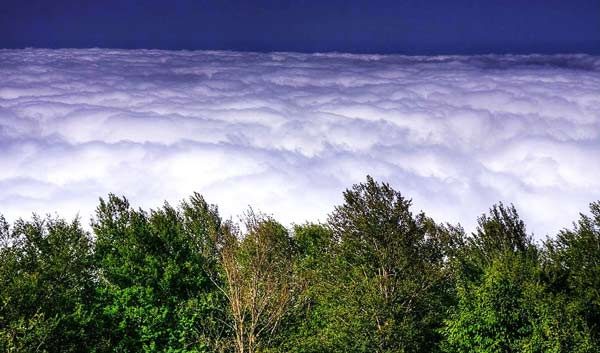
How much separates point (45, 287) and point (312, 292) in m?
18.9

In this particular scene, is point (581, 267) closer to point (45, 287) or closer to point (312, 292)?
point (312, 292)

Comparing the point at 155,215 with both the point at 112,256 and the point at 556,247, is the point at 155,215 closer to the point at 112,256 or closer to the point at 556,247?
the point at 112,256

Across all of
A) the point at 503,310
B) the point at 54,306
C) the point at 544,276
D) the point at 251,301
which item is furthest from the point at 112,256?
the point at 544,276

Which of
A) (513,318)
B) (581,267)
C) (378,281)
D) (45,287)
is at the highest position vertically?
(581,267)

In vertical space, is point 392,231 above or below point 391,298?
above

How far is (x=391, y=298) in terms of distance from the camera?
43.3m

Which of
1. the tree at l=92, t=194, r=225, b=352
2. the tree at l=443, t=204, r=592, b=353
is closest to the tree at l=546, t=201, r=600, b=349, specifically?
the tree at l=443, t=204, r=592, b=353

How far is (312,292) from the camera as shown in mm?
45844

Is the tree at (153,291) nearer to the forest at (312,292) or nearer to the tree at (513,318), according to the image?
the forest at (312,292)

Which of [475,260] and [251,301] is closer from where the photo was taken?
[251,301]

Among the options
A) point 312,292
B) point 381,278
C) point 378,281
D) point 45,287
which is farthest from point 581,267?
point 45,287

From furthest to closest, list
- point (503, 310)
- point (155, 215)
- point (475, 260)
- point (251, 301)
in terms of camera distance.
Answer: point (155, 215), point (475, 260), point (503, 310), point (251, 301)

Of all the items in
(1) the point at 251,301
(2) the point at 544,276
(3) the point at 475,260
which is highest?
(3) the point at 475,260

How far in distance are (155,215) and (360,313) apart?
26006mm
